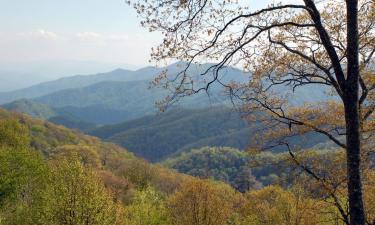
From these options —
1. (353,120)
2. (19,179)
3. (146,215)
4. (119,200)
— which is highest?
(353,120)

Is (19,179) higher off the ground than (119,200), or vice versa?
(19,179)

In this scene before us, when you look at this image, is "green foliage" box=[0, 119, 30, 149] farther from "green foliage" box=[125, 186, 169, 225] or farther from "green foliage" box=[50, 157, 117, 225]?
"green foliage" box=[50, 157, 117, 225]

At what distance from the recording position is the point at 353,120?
1002cm

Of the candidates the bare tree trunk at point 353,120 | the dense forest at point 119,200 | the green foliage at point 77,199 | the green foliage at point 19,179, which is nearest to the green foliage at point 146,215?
the dense forest at point 119,200

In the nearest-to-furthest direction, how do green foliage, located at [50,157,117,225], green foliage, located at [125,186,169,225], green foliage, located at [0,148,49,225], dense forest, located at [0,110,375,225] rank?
1. dense forest, located at [0,110,375,225]
2. green foliage, located at [50,157,117,225]
3. green foliage, located at [125,186,169,225]
4. green foliage, located at [0,148,49,225]

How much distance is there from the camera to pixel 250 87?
1439 cm

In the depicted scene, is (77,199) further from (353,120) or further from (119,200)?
(353,120)

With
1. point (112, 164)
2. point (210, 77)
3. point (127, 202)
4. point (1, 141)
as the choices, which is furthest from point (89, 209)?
point (112, 164)

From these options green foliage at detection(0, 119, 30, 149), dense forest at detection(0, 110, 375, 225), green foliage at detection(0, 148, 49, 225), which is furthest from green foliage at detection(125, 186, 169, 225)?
green foliage at detection(0, 119, 30, 149)

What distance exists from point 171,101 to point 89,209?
30809 millimetres

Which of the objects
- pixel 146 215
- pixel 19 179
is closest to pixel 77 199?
pixel 146 215

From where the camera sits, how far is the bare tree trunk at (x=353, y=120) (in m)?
9.84

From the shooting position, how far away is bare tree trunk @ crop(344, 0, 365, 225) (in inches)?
387

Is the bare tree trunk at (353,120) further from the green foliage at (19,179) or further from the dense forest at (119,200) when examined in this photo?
the green foliage at (19,179)
